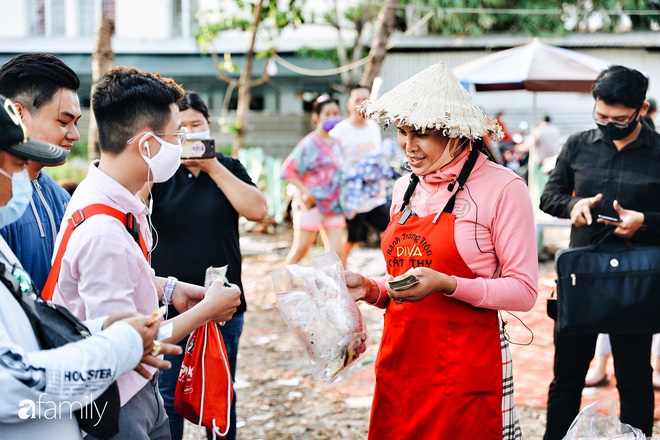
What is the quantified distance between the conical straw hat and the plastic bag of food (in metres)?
0.63

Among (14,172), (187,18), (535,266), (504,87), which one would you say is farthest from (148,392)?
(187,18)

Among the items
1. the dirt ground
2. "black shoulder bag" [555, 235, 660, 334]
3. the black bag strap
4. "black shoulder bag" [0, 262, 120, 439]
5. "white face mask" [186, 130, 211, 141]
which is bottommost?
the dirt ground

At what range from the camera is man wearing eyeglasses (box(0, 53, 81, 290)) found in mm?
2525

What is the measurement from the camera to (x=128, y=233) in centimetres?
220

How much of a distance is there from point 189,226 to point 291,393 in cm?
209

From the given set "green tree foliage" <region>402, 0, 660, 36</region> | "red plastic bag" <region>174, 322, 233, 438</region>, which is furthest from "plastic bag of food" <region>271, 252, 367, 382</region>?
"green tree foliage" <region>402, 0, 660, 36</region>

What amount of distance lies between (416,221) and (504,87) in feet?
A: 24.8

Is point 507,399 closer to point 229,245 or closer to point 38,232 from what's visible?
point 229,245

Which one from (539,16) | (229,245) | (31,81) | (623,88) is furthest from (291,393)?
(539,16)

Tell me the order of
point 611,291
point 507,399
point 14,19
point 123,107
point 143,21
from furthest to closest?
point 14,19 < point 143,21 < point 611,291 < point 507,399 < point 123,107

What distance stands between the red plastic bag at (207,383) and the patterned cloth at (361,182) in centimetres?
454

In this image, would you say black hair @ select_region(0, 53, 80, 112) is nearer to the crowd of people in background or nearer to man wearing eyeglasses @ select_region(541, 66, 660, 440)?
the crowd of people in background

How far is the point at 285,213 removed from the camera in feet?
39.4

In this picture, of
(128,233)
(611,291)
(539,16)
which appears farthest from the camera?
(539,16)
